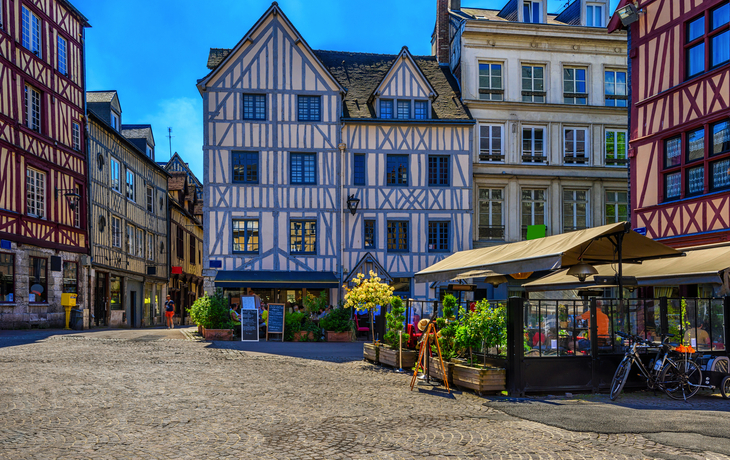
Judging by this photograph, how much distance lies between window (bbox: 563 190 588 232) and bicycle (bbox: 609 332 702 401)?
1753 cm

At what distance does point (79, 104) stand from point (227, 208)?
8008 millimetres

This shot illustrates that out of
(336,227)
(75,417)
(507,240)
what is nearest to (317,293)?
(336,227)

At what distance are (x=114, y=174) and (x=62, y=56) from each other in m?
5.97

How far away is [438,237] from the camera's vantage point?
83.8ft

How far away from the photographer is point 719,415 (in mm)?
7969

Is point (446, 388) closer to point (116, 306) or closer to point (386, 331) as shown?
point (386, 331)

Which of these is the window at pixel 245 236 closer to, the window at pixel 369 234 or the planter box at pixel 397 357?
the window at pixel 369 234

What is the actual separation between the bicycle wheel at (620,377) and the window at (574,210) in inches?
707

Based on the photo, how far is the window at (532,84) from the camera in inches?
1060

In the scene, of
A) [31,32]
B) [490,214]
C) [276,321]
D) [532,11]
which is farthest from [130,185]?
[532,11]

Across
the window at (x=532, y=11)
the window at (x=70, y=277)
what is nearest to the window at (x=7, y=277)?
the window at (x=70, y=277)

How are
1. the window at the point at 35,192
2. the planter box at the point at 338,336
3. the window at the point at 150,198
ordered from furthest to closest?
the window at the point at 150,198 < the window at the point at 35,192 < the planter box at the point at 338,336

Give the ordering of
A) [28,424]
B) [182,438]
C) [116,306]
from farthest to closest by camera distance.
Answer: [116,306], [28,424], [182,438]

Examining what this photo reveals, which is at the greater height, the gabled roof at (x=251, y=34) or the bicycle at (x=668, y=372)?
the gabled roof at (x=251, y=34)
